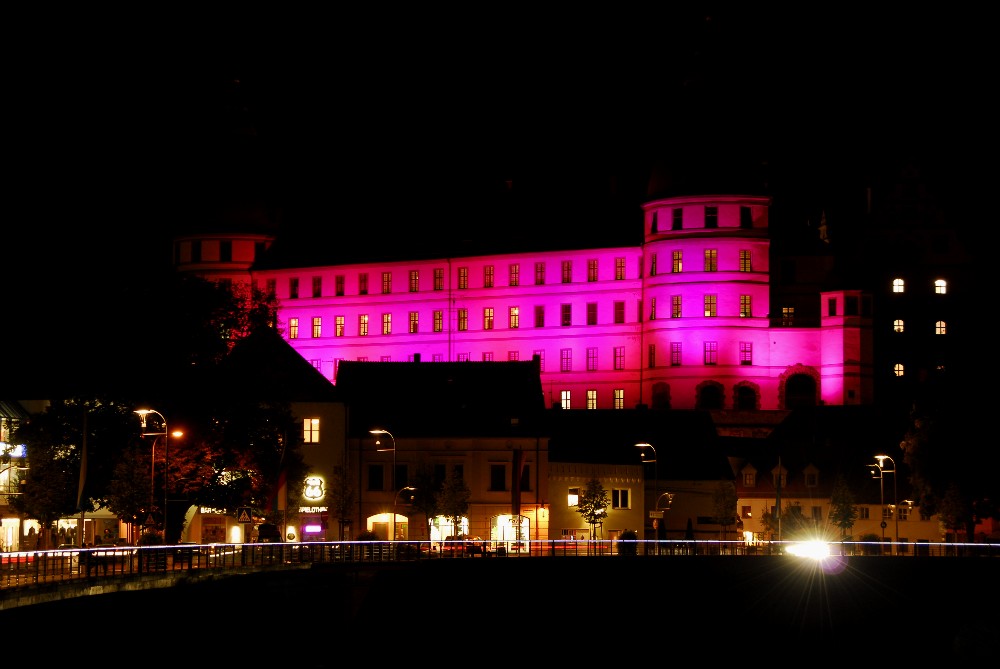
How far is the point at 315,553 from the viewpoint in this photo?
87.3 m

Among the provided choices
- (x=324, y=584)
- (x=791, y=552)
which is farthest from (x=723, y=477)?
(x=324, y=584)

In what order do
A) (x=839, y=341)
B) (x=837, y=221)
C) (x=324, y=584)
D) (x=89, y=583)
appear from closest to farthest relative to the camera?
(x=89, y=583)
(x=324, y=584)
(x=839, y=341)
(x=837, y=221)

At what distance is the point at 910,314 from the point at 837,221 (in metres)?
15.2

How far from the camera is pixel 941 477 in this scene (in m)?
111

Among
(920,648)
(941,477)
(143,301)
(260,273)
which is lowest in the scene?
(920,648)

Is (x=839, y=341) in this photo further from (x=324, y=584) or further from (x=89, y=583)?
(x=89, y=583)

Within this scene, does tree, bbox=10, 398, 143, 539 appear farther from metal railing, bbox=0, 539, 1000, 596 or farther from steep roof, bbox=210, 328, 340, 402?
metal railing, bbox=0, 539, 1000, 596

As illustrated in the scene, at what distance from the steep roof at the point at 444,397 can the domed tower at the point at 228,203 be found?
47.9m

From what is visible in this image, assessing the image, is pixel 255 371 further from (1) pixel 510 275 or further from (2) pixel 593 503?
(1) pixel 510 275

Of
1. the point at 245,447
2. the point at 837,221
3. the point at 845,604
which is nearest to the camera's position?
the point at 845,604

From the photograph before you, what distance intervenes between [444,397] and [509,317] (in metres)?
40.1

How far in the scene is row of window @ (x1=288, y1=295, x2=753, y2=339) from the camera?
153 metres

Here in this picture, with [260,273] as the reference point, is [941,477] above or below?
below

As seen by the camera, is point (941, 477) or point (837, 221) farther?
point (837, 221)
